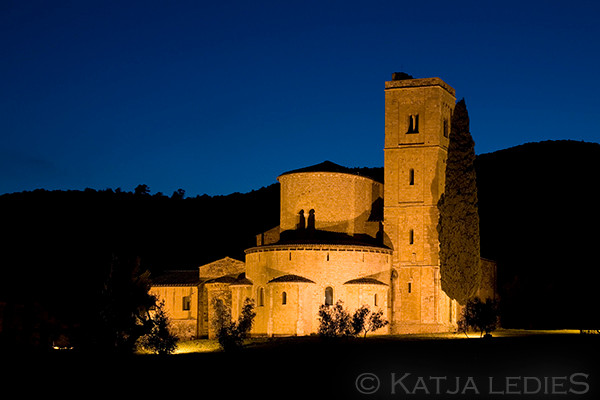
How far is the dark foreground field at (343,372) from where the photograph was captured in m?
24.9

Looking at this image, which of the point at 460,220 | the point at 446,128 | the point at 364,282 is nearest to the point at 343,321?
the point at 364,282

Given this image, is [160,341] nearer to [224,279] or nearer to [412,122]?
[224,279]

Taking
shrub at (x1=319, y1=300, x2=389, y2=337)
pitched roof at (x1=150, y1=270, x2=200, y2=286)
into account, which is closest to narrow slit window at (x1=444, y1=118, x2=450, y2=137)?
shrub at (x1=319, y1=300, x2=389, y2=337)

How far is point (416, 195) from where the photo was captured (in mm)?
47312

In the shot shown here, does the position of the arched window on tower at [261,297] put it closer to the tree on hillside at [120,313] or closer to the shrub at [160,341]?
the tree on hillside at [120,313]

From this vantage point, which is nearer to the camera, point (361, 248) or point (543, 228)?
point (361, 248)

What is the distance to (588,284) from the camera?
62875 mm

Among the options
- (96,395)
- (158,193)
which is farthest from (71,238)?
(96,395)

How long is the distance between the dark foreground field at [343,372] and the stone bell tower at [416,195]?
11105 millimetres

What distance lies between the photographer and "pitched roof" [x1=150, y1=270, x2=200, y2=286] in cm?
5056

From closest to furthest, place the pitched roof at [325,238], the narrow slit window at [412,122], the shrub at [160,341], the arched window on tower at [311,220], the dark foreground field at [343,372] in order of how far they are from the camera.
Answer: the dark foreground field at [343,372] < the shrub at [160,341] < the pitched roof at [325,238] < the arched window on tower at [311,220] < the narrow slit window at [412,122]

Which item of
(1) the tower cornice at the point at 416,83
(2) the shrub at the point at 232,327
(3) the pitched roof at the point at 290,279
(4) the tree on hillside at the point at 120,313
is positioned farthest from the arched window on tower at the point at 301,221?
(4) the tree on hillside at the point at 120,313

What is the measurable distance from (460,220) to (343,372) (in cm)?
1811

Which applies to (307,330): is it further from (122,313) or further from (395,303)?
(122,313)
